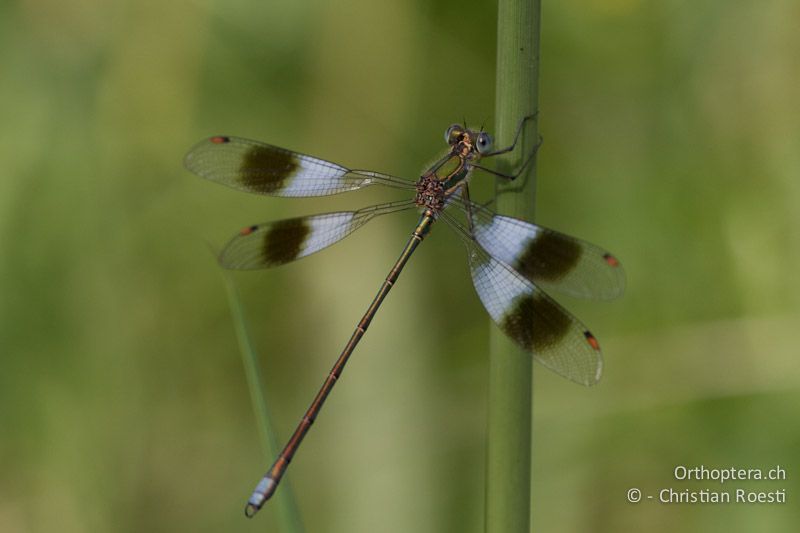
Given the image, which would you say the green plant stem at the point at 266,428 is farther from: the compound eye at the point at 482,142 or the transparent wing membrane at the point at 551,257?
the compound eye at the point at 482,142

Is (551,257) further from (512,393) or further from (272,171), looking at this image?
(272,171)

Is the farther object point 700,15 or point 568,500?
point 700,15

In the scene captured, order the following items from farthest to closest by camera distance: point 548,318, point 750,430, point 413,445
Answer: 1. point 413,445
2. point 750,430
3. point 548,318

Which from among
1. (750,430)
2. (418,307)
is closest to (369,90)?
(418,307)

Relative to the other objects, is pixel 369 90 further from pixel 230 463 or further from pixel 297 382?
pixel 230 463

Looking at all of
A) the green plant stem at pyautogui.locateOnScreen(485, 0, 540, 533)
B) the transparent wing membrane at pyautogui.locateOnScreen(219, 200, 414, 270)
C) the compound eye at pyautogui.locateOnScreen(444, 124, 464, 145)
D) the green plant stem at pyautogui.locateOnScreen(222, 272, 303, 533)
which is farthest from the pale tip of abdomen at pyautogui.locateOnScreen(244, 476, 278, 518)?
the compound eye at pyautogui.locateOnScreen(444, 124, 464, 145)

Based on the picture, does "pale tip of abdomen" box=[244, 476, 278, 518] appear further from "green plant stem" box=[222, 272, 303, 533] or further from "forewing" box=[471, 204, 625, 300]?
"forewing" box=[471, 204, 625, 300]

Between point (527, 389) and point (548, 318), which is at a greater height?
point (548, 318)
